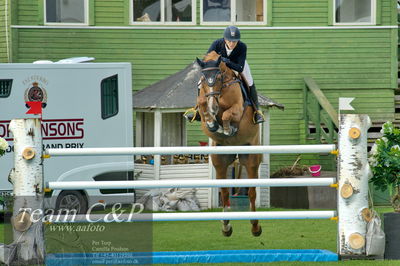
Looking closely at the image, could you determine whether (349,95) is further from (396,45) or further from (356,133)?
(356,133)

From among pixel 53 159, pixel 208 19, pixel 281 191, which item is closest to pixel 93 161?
pixel 53 159

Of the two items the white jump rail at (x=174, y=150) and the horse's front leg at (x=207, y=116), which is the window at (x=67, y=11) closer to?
the horse's front leg at (x=207, y=116)

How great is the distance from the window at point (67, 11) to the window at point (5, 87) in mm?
4511

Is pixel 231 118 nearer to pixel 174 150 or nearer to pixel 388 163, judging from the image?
pixel 174 150

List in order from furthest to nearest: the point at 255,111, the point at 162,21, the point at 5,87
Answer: the point at 162,21 < the point at 5,87 < the point at 255,111

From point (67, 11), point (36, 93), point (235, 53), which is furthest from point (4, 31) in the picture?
point (235, 53)

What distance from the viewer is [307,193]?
17.5 meters

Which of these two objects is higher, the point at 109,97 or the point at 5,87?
the point at 5,87

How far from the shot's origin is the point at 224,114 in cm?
899

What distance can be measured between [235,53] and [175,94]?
8882 millimetres

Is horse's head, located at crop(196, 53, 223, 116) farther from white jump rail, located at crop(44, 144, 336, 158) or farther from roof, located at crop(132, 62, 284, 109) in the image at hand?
roof, located at crop(132, 62, 284, 109)

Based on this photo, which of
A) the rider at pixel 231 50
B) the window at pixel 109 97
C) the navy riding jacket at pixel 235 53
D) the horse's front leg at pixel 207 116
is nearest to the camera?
the horse's front leg at pixel 207 116

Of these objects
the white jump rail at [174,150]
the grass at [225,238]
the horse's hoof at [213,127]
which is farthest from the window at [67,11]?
the white jump rail at [174,150]

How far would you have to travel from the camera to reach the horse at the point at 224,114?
8758 millimetres
